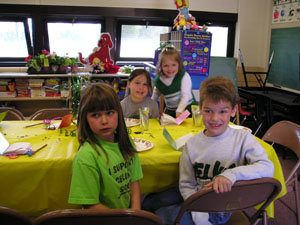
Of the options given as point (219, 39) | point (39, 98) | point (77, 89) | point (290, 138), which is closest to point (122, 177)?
point (77, 89)

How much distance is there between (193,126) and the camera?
1867 mm

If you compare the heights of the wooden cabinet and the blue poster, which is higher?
the blue poster

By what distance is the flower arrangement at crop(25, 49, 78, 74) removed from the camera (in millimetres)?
3775

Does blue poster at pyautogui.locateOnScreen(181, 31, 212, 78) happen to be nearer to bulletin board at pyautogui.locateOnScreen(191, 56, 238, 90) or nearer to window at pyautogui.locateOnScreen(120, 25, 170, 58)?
bulletin board at pyautogui.locateOnScreen(191, 56, 238, 90)

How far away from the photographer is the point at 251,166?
3.64ft

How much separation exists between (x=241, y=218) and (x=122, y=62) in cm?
367

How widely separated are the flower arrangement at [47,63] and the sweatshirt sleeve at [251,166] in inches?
127

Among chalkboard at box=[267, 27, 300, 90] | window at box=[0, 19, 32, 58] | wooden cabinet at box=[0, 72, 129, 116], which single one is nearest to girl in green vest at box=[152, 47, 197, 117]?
wooden cabinet at box=[0, 72, 129, 116]

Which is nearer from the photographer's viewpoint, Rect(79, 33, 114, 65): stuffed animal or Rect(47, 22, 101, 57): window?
Rect(79, 33, 114, 65): stuffed animal

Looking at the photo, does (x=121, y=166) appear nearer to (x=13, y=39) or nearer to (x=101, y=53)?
(x=101, y=53)

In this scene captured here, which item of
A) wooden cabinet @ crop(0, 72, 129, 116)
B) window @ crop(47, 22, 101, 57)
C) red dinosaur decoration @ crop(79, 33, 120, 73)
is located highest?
window @ crop(47, 22, 101, 57)

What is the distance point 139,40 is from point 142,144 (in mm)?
3358

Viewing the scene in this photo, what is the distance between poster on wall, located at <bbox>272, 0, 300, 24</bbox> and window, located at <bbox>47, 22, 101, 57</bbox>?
2742mm

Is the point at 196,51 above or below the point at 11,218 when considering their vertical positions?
above
